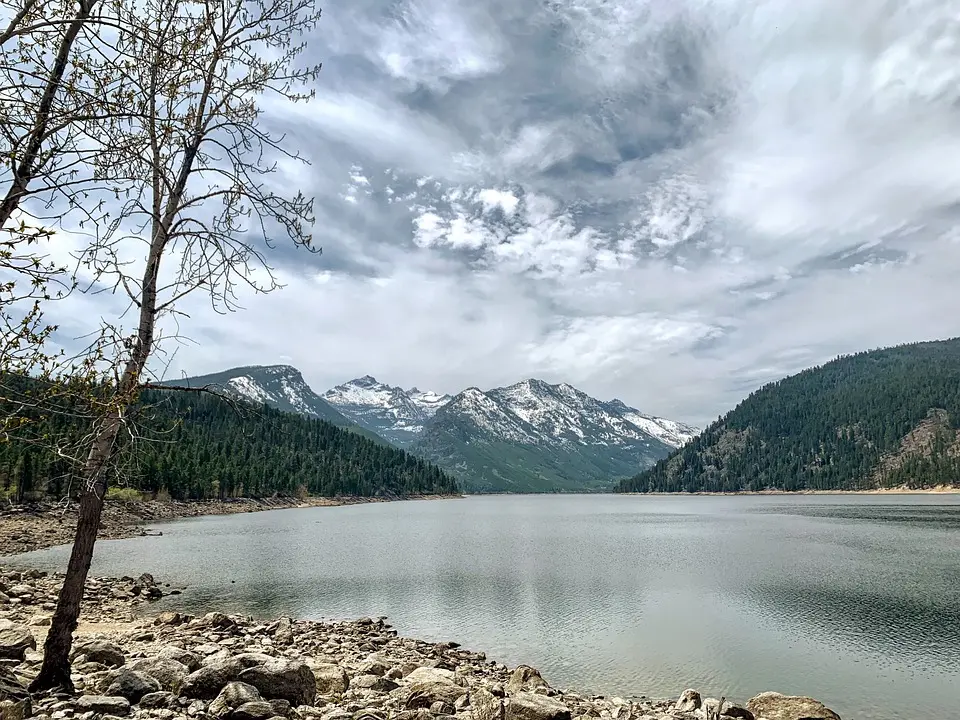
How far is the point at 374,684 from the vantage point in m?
17.5

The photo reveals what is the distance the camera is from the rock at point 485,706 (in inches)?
600

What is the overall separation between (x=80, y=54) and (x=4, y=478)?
4098 inches

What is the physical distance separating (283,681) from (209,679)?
1689 millimetres

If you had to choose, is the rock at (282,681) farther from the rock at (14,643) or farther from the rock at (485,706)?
the rock at (14,643)

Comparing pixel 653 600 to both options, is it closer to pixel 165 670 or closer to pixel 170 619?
pixel 170 619

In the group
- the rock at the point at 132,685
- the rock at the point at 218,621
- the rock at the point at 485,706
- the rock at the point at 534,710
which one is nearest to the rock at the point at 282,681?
the rock at the point at 132,685

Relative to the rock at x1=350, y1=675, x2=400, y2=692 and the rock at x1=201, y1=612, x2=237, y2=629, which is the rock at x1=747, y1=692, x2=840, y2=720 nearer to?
the rock at x1=350, y1=675, x2=400, y2=692

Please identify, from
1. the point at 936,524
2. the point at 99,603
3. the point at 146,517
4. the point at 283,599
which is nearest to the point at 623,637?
the point at 283,599

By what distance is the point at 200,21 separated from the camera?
11156 millimetres

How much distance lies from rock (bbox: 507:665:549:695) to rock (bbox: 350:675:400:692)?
433cm

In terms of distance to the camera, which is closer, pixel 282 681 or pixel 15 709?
pixel 15 709

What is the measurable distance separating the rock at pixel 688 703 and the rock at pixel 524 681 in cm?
446

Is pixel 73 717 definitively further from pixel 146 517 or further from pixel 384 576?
pixel 146 517

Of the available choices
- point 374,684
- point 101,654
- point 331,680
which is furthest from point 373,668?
point 101,654
